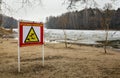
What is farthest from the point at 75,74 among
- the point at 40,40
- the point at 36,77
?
the point at 40,40

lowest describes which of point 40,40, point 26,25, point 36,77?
point 36,77

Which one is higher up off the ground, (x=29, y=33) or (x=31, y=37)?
(x=29, y=33)

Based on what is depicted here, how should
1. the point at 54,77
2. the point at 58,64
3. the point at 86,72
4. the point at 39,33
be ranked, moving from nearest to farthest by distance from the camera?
the point at 54,77, the point at 86,72, the point at 39,33, the point at 58,64

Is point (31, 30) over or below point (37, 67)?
over

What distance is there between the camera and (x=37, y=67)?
345 inches

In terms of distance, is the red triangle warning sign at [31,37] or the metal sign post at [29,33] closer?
the metal sign post at [29,33]

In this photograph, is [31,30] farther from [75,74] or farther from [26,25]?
[75,74]

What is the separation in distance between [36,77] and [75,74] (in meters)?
1.30

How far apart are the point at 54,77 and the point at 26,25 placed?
2.05 metres

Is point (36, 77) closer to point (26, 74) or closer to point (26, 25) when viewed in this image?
point (26, 74)

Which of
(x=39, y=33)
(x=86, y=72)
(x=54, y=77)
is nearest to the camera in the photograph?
(x=54, y=77)

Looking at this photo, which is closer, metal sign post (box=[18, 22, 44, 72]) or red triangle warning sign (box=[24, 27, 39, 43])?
metal sign post (box=[18, 22, 44, 72])

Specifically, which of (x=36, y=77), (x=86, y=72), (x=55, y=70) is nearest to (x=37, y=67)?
(x=55, y=70)

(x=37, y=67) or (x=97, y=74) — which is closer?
(x=97, y=74)
